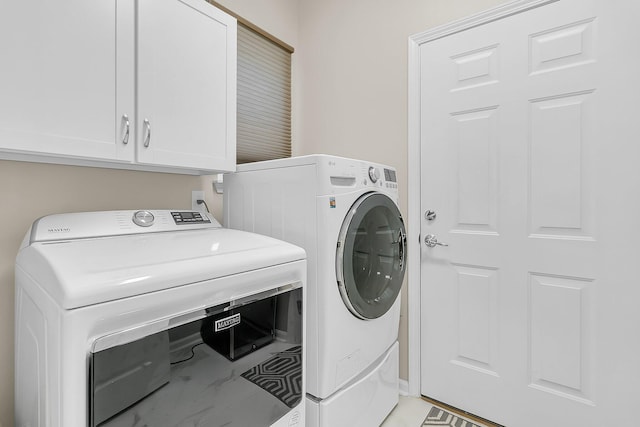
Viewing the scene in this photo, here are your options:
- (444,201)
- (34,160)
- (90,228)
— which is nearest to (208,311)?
(90,228)

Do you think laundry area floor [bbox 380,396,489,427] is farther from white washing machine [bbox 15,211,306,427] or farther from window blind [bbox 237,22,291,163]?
window blind [bbox 237,22,291,163]

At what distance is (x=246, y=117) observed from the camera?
7.08 feet

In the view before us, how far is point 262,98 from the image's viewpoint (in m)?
2.27

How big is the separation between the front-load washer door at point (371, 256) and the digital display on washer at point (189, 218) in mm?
703

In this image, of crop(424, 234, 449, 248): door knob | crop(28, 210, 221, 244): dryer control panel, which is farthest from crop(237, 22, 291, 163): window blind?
crop(424, 234, 449, 248): door knob

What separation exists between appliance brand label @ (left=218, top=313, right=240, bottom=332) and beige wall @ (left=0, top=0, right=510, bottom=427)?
865mm

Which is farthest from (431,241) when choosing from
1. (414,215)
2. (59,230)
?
(59,230)

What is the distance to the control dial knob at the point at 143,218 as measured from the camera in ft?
4.43

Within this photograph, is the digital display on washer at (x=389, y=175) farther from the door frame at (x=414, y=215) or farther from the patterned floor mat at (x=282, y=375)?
the patterned floor mat at (x=282, y=375)

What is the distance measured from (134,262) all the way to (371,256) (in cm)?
102

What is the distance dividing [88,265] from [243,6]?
76.2 inches

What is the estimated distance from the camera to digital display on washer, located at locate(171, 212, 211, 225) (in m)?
1.49

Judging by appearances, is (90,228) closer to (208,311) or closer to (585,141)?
→ (208,311)

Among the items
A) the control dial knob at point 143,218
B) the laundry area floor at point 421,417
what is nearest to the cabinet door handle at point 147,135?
the control dial knob at point 143,218
